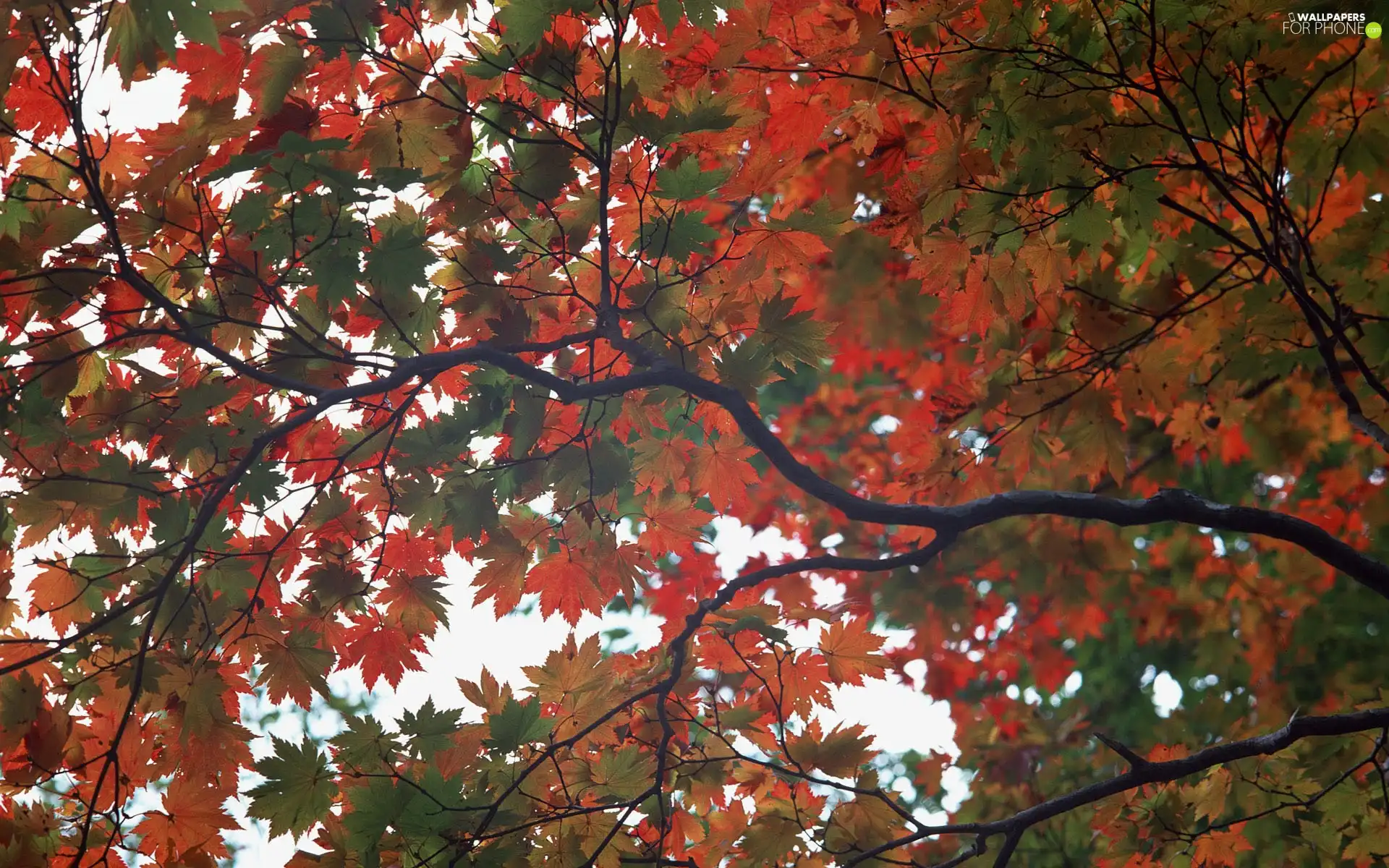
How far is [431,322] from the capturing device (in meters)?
3.19

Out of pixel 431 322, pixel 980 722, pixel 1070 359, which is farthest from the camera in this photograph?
pixel 980 722

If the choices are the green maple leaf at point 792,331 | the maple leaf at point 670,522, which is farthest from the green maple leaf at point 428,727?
the green maple leaf at point 792,331

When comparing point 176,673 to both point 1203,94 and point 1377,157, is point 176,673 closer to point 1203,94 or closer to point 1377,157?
Result: point 1203,94

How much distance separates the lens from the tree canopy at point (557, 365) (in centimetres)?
251

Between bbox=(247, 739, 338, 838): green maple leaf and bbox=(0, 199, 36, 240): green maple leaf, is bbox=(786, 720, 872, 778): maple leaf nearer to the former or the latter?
bbox=(247, 739, 338, 838): green maple leaf

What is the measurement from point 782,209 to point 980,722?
4.66m

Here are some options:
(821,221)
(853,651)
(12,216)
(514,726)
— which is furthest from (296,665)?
(821,221)

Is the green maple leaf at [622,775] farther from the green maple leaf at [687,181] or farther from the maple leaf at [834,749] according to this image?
the green maple leaf at [687,181]

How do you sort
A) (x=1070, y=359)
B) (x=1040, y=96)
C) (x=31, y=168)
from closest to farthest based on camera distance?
(x=1040, y=96)
(x=31, y=168)
(x=1070, y=359)

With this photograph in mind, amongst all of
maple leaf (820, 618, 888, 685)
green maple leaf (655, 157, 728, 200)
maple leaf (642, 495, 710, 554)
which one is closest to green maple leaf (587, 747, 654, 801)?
maple leaf (820, 618, 888, 685)

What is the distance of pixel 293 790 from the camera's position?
249 centimetres

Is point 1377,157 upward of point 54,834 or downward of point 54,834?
upward

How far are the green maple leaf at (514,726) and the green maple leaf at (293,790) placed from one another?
1.36 feet

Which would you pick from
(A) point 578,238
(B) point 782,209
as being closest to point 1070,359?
(B) point 782,209
